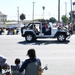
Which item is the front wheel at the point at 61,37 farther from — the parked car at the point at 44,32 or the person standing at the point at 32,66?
the person standing at the point at 32,66

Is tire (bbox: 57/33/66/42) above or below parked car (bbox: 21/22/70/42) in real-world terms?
below

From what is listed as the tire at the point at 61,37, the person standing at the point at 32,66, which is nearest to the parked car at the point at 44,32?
the tire at the point at 61,37

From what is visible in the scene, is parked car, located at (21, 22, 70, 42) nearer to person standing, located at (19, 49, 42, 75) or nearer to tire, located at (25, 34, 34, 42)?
tire, located at (25, 34, 34, 42)

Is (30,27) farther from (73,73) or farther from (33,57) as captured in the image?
(33,57)

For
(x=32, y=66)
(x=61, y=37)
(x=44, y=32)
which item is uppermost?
(x=44, y=32)

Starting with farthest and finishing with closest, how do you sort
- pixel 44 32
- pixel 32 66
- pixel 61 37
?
pixel 44 32 < pixel 61 37 < pixel 32 66

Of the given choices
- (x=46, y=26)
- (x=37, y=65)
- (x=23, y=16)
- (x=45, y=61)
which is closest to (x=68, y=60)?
(x=45, y=61)

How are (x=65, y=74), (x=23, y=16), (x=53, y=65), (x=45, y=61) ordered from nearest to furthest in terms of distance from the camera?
(x=65, y=74) < (x=53, y=65) < (x=45, y=61) < (x=23, y=16)

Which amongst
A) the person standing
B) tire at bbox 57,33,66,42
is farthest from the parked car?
the person standing

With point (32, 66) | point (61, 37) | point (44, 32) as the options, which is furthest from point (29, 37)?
point (32, 66)

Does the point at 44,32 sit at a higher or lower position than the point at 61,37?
higher

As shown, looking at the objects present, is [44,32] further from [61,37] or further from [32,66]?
[32,66]

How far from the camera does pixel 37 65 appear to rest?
6199 millimetres

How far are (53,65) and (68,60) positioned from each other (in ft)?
5.43
